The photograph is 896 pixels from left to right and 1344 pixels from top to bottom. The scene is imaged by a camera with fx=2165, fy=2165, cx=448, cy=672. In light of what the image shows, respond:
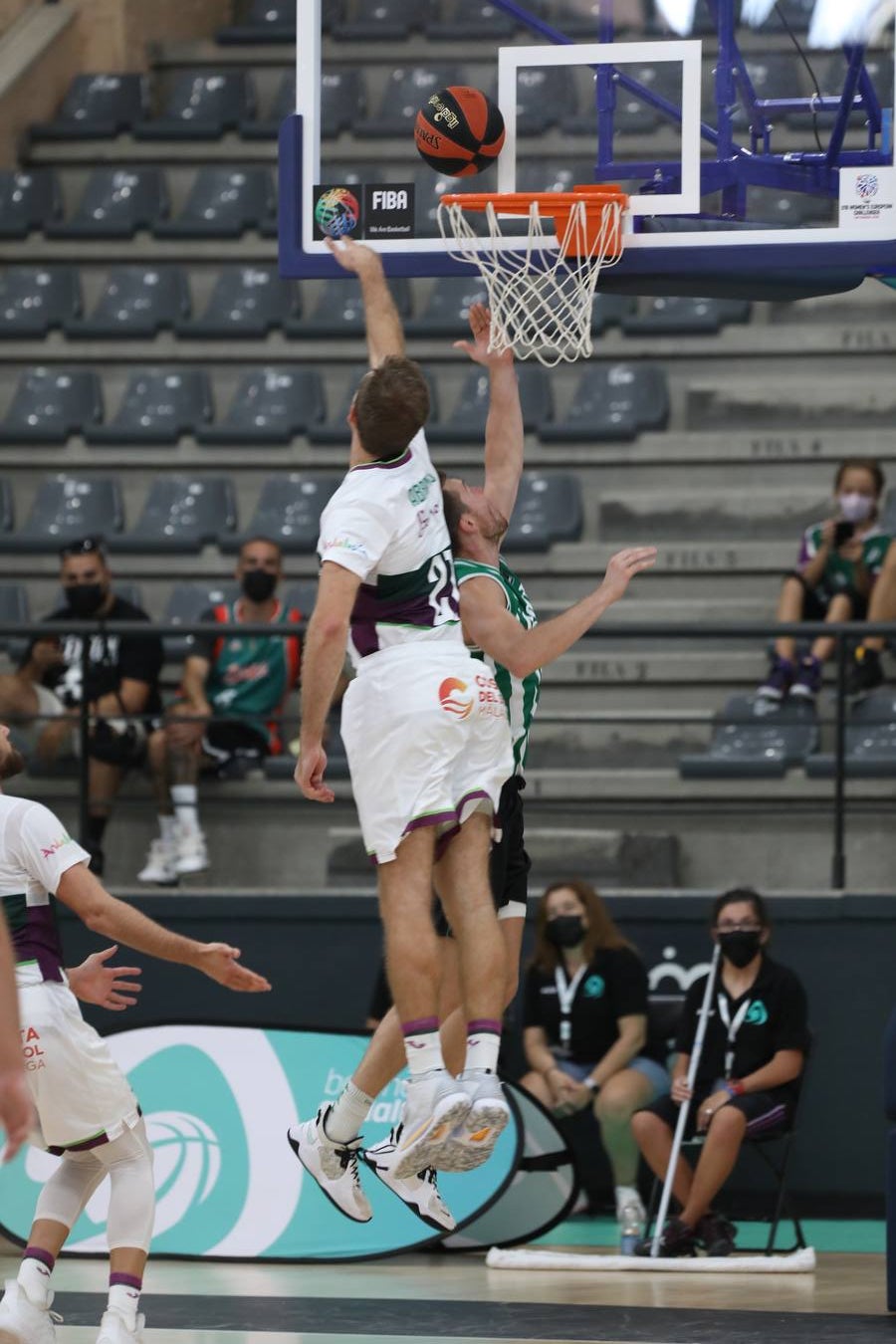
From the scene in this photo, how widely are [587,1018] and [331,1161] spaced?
125 inches

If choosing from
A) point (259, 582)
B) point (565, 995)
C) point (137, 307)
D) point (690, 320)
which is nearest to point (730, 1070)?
point (565, 995)

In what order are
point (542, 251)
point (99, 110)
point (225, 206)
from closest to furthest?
1. point (542, 251)
2. point (225, 206)
3. point (99, 110)

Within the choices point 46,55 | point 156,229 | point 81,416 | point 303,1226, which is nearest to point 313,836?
point 303,1226

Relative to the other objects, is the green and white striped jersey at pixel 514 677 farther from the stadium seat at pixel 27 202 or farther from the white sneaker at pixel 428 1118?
the stadium seat at pixel 27 202

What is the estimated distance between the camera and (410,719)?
6.10 metres

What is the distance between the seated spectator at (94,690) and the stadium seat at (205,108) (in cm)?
513

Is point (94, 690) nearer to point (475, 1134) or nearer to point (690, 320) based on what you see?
point (690, 320)

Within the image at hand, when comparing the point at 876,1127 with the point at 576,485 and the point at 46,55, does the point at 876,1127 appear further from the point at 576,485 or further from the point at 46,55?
the point at 46,55

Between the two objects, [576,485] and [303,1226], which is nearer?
[303,1226]

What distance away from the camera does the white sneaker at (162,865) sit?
10039 mm

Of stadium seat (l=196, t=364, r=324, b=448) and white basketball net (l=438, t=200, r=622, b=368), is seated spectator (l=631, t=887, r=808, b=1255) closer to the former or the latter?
white basketball net (l=438, t=200, r=622, b=368)

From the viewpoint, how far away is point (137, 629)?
32.4 ft

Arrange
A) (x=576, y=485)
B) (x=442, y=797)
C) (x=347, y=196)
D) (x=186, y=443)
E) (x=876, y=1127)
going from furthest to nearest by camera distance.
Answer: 1. (x=186, y=443)
2. (x=576, y=485)
3. (x=876, y=1127)
4. (x=347, y=196)
5. (x=442, y=797)

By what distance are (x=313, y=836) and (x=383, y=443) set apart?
14.9 feet
